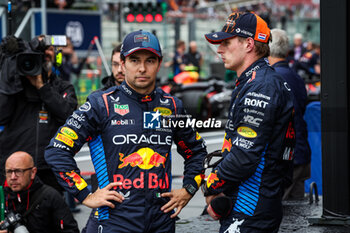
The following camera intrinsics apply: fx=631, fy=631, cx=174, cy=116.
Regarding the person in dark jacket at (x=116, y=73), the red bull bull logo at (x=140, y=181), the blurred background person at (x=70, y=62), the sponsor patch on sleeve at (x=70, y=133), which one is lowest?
the red bull bull logo at (x=140, y=181)

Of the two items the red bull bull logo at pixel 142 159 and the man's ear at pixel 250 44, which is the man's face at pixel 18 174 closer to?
the red bull bull logo at pixel 142 159

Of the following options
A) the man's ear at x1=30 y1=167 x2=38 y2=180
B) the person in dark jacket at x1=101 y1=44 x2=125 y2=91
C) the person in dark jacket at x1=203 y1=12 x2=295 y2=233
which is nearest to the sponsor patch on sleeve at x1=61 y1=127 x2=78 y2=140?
the person in dark jacket at x1=203 y1=12 x2=295 y2=233

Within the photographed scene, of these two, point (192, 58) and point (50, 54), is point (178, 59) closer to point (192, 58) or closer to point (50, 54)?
point (192, 58)

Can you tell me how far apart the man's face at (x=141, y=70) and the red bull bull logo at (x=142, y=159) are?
33 centimetres

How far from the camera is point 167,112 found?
11.2 feet

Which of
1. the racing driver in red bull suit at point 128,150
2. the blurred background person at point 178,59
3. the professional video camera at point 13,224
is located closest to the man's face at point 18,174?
the professional video camera at point 13,224

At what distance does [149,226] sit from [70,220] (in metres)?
2.46

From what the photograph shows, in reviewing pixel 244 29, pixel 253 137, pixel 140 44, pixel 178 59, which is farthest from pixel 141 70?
pixel 178 59

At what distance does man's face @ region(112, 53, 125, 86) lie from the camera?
17.8ft

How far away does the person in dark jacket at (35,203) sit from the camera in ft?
18.0

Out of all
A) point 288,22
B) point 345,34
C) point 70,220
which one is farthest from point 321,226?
point 288,22

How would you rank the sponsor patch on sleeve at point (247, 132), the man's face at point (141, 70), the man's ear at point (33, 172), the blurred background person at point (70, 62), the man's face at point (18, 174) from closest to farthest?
the sponsor patch on sleeve at point (247, 132) → the man's face at point (141, 70) → the man's face at point (18, 174) → the man's ear at point (33, 172) → the blurred background person at point (70, 62)

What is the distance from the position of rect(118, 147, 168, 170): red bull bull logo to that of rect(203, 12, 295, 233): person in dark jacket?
298 millimetres

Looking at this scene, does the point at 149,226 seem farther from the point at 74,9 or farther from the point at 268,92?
the point at 74,9
